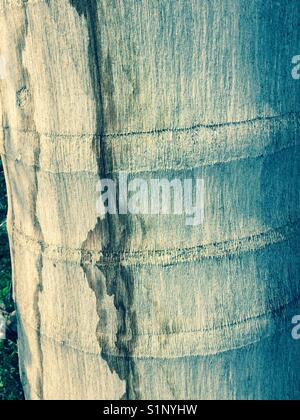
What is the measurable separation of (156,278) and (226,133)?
256mm

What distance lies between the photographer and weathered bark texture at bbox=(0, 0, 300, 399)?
0.80 metres

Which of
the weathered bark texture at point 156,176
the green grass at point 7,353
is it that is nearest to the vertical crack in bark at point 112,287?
the weathered bark texture at point 156,176

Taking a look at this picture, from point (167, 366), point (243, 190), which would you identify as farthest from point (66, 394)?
point (243, 190)

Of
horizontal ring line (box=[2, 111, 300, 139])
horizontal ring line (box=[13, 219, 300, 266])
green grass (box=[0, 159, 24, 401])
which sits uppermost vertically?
horizontal ring line (box=[2, 111, 300, 139])

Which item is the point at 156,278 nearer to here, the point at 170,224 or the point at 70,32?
the point at 170,224

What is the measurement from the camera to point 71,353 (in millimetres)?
967

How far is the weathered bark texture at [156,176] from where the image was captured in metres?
0.80

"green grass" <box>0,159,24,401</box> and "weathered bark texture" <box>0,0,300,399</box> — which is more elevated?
"weathered bark texture" <box>0,0,300,399</box>

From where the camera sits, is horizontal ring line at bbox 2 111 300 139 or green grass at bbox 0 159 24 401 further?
green grass at bbox 0 159 24 401

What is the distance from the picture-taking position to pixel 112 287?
0.90m

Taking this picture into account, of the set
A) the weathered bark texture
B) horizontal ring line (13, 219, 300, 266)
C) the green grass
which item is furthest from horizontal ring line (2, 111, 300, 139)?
the green grass

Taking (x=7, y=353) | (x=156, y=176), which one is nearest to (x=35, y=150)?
(x=156, y=176)

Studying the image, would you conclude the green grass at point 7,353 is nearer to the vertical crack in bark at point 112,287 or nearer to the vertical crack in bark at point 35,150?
→ the vertical crack in bark at point 35,150

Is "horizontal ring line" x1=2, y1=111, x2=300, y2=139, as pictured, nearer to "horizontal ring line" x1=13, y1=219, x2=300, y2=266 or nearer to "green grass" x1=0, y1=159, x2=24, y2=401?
"horizontal ring line" x1=13, y1=219, x2=300, y2=266
